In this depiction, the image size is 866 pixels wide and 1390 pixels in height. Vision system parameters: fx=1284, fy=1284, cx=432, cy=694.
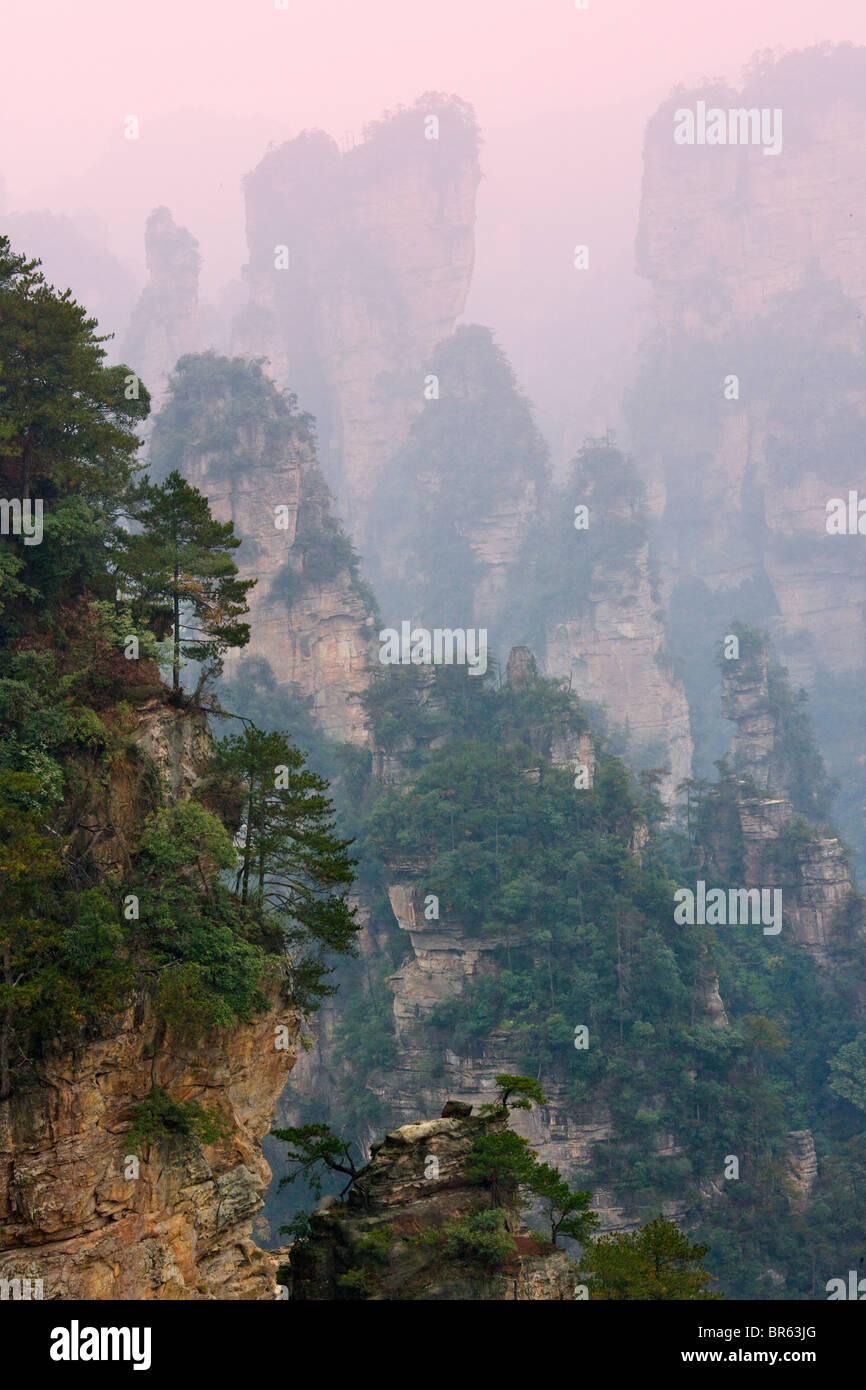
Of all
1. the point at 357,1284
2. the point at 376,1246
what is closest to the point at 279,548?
the point at 376,1246

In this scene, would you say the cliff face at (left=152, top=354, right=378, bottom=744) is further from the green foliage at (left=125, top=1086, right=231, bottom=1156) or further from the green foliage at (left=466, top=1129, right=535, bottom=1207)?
the green foliage at (left=125, top=1086, right=231, bottom=1156)

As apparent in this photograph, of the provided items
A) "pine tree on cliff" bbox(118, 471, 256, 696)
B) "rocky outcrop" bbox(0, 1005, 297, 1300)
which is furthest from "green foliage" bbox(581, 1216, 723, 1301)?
"pine tree on cliff" bbox(118, 471, 256, 696)

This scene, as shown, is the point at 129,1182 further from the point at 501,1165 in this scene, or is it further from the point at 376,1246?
the point at 501,1165

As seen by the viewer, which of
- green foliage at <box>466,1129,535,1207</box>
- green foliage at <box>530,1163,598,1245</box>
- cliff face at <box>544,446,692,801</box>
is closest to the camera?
green foliage at <box>466,1129,535,1207</box>

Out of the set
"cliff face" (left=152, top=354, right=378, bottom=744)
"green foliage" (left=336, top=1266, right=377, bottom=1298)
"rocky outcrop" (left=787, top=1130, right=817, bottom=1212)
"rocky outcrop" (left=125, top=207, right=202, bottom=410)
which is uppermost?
"rocky outcrop" (left=125, top=207, right=202, bottom=410)

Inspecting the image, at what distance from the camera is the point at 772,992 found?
4297 cm

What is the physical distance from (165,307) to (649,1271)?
258 feet

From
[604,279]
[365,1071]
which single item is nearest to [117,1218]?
[365,1071]

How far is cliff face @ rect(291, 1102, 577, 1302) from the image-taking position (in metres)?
17.4

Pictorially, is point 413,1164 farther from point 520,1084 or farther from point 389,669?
point 389,669

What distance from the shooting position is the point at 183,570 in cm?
2016

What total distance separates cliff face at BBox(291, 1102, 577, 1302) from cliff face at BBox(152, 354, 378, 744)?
3735 centimetres

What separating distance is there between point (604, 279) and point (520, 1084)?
400ft

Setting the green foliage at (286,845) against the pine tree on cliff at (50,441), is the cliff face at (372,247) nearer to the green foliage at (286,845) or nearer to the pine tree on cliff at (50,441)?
the pine tree on cliff at (50,441)
